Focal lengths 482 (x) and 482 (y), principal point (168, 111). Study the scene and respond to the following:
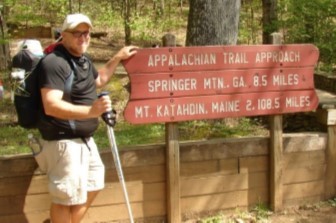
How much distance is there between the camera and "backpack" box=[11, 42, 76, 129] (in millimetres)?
3289

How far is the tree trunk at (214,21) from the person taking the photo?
5.84m

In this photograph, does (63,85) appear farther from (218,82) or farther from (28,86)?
(218,82)

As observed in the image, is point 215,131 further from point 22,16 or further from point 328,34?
point 22,16

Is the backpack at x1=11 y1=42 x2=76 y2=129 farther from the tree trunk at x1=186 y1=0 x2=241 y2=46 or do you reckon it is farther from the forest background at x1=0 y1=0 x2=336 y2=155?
the tree trunk at x1=186 y1=0 x2=241 y2=46

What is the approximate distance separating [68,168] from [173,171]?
1236 millimetres

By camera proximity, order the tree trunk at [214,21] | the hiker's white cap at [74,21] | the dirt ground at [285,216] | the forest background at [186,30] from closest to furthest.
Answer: the hiker's white cap at [74,21] → the dirt ground at [285,216] → the forest background at [186,30] → the tree trunk at [214,21]

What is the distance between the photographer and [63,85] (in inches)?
126

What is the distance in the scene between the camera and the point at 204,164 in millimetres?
4480

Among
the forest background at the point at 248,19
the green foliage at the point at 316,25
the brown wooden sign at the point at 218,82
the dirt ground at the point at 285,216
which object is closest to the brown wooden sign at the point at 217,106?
the brown wooden sign at the point at 218,82

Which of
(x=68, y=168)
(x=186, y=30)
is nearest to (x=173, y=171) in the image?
(x=68, y=168)

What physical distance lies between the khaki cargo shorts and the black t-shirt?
0.07 meters

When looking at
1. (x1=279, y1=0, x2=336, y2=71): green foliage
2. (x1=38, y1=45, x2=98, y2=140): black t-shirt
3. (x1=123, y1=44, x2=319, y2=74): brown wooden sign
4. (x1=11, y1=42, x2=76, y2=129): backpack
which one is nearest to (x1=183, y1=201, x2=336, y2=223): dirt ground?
(x1=123, y1=44, x2=319, y2=74): brown wooden sign

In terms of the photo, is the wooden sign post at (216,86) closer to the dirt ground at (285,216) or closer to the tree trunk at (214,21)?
the dirt ground at (285,216)

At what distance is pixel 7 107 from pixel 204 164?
20.6 ft
